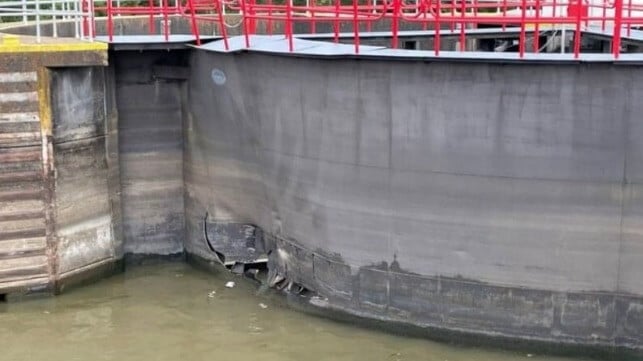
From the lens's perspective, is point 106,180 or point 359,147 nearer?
point 359,147

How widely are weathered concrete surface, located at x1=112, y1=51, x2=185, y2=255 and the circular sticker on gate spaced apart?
29.6 inches

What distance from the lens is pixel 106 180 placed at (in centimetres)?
1071

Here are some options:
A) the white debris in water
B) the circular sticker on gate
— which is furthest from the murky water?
the circular sticker on gate

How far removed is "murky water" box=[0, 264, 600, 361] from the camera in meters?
8.33

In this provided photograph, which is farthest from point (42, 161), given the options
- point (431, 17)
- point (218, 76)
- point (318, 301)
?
point (431, 17)

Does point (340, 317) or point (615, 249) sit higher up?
point (615, 249)

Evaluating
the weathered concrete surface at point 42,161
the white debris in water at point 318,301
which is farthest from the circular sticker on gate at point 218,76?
the white debris in water at point 318,301

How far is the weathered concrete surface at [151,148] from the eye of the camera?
1102cm

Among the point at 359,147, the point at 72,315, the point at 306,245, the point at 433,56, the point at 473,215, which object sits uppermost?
the point at 433,56

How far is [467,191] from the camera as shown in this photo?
8281 millimetres

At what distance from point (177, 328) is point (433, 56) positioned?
3.77m

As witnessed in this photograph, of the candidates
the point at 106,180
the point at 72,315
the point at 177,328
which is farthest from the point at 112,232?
A: the point at 177,328

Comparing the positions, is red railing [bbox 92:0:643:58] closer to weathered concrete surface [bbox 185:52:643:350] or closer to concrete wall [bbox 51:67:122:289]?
weathered concrete surface [bbox 185:52:643:350]

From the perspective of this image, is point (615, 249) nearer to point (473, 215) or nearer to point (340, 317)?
point (473, 215)
